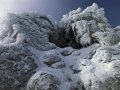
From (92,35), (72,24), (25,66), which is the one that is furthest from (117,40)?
(25,66)

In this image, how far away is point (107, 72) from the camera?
512 inches

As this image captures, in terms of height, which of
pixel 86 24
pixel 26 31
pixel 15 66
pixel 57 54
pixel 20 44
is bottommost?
pixel 15 66

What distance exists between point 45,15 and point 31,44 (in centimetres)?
337

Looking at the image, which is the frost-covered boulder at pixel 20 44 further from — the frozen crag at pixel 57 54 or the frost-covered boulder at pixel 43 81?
the frost-covered boulder at pixel 43 81

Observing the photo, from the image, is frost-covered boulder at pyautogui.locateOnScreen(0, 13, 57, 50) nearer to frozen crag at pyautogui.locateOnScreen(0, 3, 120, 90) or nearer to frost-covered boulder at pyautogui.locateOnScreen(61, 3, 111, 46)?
frozen crag at pyautogui.locateOnScreen(0, 3, 120, 90)

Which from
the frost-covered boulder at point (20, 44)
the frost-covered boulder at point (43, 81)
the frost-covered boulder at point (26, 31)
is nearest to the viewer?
the frost-covered boulder at point (43, 81)

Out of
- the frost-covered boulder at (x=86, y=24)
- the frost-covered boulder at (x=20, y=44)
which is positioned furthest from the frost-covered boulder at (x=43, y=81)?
the frost-covered boulder at (x=86, y=24)

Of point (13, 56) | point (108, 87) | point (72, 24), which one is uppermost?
point (72, 24)

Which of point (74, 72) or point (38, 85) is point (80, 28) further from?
point (38, 85)

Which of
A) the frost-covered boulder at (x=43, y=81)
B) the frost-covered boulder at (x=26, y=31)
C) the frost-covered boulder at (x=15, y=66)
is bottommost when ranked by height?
the frost-covered boulder at (x=43, y=81)

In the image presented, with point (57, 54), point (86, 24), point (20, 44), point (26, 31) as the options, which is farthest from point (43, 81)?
point (86, 24)

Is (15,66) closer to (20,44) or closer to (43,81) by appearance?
(20,44)

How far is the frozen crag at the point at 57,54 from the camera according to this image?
42.2ft

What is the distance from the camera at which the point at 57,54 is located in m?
14.6
